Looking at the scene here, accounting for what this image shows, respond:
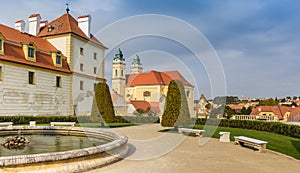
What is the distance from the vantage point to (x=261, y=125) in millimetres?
17141

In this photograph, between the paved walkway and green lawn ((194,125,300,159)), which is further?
green lawn ((194,125,300,159))

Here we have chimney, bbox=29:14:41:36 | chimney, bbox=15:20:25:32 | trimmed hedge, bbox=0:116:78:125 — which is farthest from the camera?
chimney, bbox=29:14:41:36

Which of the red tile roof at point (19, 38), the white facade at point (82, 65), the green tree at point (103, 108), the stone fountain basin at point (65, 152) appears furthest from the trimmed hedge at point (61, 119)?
the stone fountain basin at point (65, 152)

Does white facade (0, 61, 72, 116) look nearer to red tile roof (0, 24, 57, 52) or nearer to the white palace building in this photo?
the white palace building

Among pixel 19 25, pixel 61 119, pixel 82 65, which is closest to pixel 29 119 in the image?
pixel 61 119

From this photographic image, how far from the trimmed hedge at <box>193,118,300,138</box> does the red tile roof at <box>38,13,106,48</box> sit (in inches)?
667

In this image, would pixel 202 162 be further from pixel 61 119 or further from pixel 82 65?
pixel 82 65

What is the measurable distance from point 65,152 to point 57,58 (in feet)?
68.5

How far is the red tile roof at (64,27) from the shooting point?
26683mm

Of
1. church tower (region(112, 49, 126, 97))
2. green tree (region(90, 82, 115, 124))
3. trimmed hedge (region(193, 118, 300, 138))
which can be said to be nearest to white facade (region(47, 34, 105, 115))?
green tree (region(90, 82, 115, 124))

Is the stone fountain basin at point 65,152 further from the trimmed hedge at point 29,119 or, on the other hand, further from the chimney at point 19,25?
the chimney at point 19,25

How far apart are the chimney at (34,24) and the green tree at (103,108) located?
16199 millimetres

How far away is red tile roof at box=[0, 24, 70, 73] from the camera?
19.5 m

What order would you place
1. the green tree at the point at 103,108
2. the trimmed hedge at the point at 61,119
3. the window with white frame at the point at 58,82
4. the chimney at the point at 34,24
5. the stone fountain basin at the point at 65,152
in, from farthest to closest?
the chimney at the point at 34,24 → the window with white frame at the point at 58,82 → the trimmed hedge at the point at 61,119 → the green tree at the point at 103,108 → the stone fountain basin at the point at 65,152
